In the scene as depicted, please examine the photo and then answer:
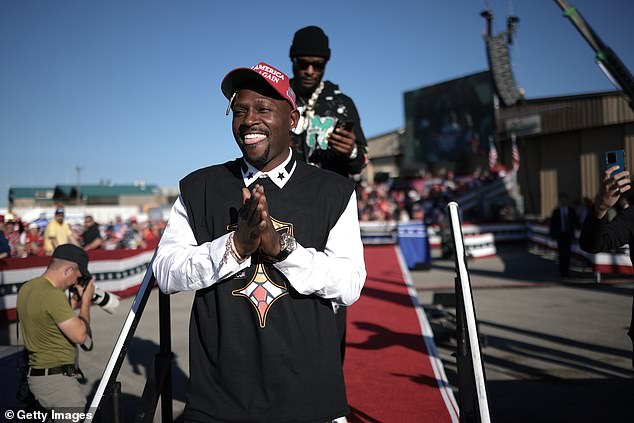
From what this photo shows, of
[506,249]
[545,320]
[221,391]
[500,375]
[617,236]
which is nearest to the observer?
[221,391]

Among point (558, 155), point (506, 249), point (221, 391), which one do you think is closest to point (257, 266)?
point (221, 391)

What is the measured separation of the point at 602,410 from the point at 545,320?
12.8 feet

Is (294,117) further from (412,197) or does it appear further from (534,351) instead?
(412,197)

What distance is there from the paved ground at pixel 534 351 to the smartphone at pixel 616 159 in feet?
5.19

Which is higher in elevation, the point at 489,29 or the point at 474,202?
the point at 489,29

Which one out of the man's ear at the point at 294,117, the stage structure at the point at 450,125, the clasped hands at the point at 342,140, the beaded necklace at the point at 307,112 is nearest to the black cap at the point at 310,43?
the beaded necklace at the point at 307,112

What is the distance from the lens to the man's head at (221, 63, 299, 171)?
Result: 6.66 feet

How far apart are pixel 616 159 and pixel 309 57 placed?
6.42 feet

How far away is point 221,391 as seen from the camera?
1.89 meters

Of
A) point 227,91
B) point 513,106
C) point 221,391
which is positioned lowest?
point 221,391

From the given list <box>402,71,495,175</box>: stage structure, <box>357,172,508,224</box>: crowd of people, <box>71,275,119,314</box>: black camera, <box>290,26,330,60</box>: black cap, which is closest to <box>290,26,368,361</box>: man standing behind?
<box>290,26,330,60</box>: black cap

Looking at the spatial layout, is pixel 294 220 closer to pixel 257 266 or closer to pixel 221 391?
pixel 257 266

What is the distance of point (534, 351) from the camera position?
6777mm

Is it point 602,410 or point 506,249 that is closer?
point 602,410
